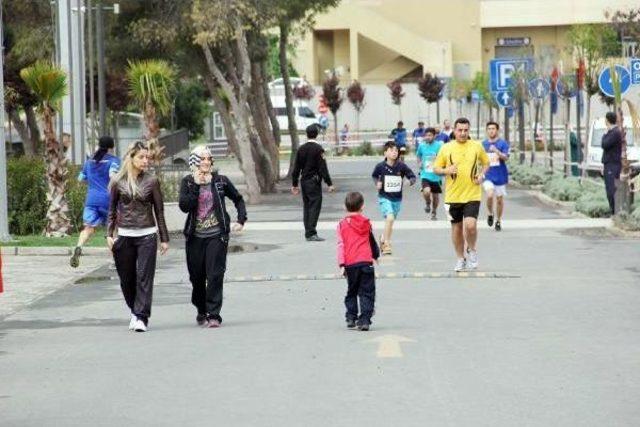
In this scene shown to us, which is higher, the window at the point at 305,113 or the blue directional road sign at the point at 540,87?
the blue directional road sign at the point at 540,87

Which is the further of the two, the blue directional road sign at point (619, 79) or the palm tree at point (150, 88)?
the palm tree at point (150, 88)

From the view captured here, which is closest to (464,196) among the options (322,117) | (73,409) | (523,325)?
(523,325)

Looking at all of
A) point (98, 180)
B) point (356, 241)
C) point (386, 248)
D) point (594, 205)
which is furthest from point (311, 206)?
point (356, 241)

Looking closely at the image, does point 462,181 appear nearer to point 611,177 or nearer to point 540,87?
point 611,177

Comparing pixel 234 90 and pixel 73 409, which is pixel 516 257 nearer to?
pixel 73 409

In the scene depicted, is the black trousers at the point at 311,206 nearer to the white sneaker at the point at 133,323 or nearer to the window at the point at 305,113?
the white sneaker at the point at 133,323

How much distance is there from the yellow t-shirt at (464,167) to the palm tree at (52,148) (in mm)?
8111

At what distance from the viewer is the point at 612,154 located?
2930cm

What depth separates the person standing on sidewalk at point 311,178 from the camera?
26.2 meters

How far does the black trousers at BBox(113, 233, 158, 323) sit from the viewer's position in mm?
15406

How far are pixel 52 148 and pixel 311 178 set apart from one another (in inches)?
157

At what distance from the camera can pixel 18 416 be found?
424 inches

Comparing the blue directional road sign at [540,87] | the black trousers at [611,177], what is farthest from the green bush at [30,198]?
the blue directional road sign at [540,87]

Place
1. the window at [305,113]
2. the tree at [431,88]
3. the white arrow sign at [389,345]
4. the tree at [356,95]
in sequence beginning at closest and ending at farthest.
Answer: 1. the white arrow sign at [389,345]
2. the tree at [431,88]
3. the tree at [356,95]
4. the window at [305,113]
